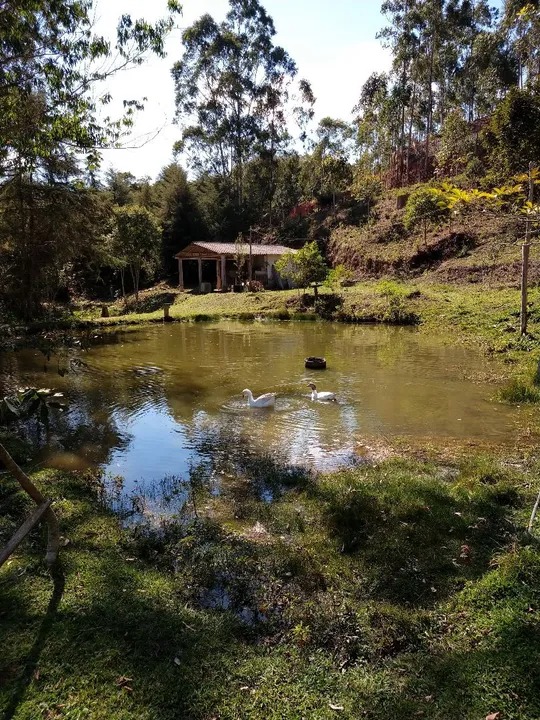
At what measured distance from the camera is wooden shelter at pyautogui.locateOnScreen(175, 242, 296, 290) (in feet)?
113

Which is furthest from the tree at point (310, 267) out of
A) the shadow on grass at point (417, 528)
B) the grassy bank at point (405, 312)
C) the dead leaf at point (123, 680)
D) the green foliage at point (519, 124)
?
the dead leaf at point (123, 680)

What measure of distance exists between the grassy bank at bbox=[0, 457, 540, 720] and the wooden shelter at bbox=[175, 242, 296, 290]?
2925 centimetres

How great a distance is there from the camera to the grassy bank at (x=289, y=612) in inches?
115

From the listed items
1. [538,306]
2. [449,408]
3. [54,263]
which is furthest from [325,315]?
[54,263]

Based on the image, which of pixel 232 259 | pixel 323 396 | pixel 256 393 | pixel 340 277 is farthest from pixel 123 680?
pixel 232 259

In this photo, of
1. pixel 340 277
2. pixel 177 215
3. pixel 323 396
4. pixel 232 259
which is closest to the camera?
pixel 323 396

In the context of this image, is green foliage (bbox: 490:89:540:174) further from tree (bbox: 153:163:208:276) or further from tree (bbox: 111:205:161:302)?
tree (bbox: 153:163:208:276)

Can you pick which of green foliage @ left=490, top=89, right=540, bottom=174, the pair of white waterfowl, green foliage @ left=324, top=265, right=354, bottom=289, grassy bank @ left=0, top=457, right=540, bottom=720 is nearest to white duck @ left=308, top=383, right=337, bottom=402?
the pair of white waterfowl

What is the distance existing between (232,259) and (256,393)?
2618 centimetres

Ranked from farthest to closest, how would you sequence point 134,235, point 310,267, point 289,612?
1. point 134,235
2. point 310,267
3. point 289,612

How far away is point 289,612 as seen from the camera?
3.80 metres

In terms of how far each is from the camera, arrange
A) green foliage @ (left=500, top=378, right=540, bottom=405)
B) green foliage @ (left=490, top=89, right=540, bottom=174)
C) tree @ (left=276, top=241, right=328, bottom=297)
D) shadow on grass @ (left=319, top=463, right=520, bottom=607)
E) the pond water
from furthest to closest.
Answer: tree @ (left=276, top=241, right=328, bottom=297) < green foliage @ (left=500, top=378, right=540, bottom=405) < the pond water < green foliage @ (left=490, top=89, right=540, bottom=174) < shadow on grass @ (left=319, top=463, right=520, bottom=607)

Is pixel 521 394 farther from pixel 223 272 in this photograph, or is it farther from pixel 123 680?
pixel 223 272

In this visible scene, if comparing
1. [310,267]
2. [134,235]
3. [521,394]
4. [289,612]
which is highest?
[134,235]
